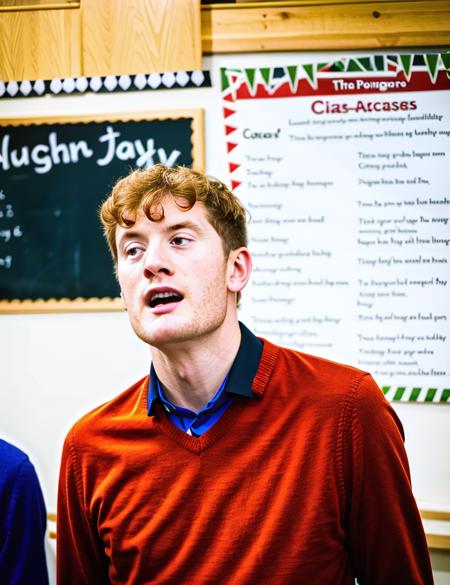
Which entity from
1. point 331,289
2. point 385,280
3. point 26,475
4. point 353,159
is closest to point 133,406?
point 26,475

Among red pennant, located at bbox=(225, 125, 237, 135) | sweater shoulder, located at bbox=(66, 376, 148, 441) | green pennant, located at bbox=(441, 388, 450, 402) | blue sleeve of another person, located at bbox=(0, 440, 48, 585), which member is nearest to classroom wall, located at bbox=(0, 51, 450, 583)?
red pennant, located at bbox=(225, 125, 237, 135)

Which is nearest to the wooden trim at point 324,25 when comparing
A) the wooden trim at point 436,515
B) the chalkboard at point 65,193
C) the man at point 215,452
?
the chalkboard at point 65,193

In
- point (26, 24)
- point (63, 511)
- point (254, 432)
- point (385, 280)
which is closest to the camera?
point (254, 432)

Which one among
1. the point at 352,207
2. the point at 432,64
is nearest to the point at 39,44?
the point at 352,207

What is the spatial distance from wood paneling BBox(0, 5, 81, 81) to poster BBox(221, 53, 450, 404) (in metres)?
0.51

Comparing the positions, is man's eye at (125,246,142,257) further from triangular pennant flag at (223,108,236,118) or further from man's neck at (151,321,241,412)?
triangular pennant flag at (223,108,236,118)

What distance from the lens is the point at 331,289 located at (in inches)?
65.9

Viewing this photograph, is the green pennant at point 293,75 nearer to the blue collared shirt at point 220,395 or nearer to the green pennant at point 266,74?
the green pennant at point 266,74

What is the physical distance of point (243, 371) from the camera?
1.07 meters

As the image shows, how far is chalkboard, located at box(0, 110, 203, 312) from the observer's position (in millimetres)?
1731

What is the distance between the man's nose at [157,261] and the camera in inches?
41.0

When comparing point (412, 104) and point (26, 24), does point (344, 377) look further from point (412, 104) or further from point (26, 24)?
point (26, 24)

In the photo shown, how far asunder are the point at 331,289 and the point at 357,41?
767mm

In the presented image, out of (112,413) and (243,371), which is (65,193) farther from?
(243,371)
